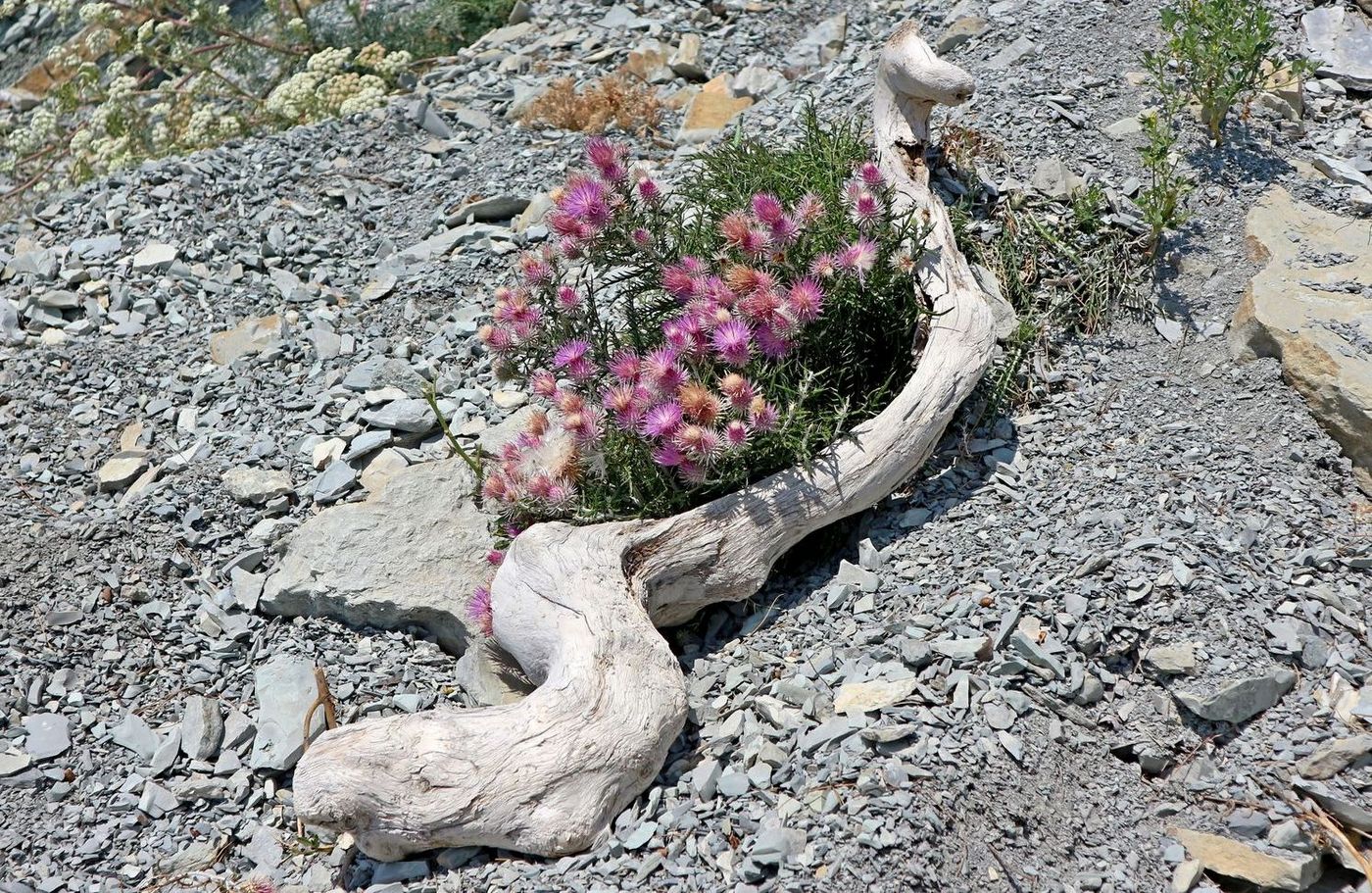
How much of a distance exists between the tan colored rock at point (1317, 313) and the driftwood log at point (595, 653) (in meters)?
1.16

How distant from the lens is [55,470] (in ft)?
18.3

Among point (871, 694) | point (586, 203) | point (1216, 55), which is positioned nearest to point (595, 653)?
point (871, 694)

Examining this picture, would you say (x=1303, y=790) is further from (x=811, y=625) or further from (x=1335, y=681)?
(x=811, y=625)

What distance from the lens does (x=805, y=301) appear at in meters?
4.27

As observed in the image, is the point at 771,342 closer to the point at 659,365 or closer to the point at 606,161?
the point at 659,365

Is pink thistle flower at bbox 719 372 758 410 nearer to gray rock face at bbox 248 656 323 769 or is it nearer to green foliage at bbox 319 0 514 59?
gray rock face at bbox 248 656 323 769

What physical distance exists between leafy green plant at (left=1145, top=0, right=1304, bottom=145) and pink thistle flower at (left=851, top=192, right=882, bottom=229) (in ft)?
6.94

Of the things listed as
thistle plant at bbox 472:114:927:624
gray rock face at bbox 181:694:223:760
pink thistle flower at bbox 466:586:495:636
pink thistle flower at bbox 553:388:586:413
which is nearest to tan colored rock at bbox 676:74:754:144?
thistle plant at bbox 472:114:927:624

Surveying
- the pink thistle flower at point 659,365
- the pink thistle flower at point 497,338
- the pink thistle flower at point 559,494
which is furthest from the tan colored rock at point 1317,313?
the pink thistle flower at point 497,338

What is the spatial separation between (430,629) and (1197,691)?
9.36ft

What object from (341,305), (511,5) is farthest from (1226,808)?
(511,5)

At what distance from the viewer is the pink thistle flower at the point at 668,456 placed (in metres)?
4.18

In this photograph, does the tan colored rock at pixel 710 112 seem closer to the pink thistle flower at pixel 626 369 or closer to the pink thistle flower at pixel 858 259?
the pink thistle flower at pixel 858 259

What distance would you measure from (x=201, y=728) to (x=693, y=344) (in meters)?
2.33
